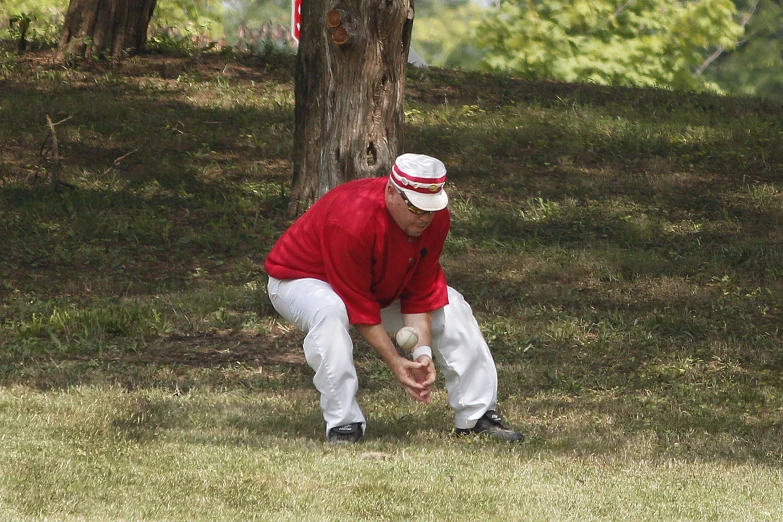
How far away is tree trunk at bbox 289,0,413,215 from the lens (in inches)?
360

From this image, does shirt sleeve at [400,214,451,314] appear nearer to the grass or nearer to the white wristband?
the white wristband

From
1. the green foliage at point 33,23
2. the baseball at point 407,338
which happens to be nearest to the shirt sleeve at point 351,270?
the baseball at point 407,338

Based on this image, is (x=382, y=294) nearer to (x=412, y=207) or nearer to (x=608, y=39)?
(x=412, y=207)

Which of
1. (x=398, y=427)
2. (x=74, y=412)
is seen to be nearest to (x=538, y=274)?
(x=398, y=427)

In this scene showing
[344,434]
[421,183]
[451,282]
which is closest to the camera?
[421,183]

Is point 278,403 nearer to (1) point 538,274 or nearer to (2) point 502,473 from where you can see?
(2) point 502,473

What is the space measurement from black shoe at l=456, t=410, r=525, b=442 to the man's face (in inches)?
46.9

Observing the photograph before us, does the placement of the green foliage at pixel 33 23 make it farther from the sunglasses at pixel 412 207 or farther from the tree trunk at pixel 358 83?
the sunglasses at pixel 412 207

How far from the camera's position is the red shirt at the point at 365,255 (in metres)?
5.65

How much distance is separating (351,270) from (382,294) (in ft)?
1.07

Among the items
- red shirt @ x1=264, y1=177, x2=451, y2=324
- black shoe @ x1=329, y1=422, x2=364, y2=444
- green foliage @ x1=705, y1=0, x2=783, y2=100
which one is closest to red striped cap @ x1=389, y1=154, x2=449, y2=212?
red shirt @ x1=264, y1=177, x2=451, y2=324

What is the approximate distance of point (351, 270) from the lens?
5.70 metres

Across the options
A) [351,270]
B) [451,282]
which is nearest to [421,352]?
[351,270]

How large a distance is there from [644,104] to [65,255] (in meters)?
7.72
